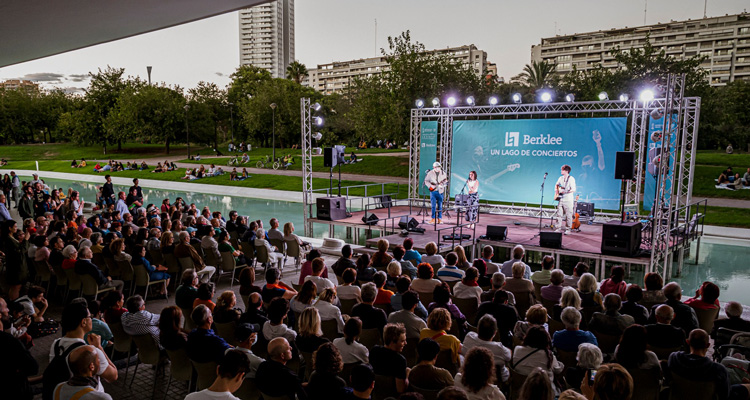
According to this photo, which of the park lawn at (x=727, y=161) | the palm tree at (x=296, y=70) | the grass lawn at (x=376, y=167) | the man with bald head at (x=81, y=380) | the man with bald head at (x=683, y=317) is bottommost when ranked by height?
the man with bald head at (x=683, y=317)

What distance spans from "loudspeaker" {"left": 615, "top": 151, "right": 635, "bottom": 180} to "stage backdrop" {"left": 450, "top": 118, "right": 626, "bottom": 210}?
4.32 m

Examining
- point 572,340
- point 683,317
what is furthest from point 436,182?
point 572,340

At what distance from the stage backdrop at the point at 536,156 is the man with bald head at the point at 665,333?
11.5 m

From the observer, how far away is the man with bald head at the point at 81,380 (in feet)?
10.7

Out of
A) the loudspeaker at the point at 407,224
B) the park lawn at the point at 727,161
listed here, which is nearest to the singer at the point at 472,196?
A: the loudspeaker at the point at 407,224

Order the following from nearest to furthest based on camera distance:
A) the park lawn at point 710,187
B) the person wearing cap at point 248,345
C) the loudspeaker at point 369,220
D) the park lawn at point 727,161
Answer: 1. the person wearing cap at point 248,345
2. the loudspeaker at point 369,220
3. the park lawn at point 710,187
4. the park lawn at point 727,161

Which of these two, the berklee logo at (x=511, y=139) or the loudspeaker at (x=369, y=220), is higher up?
the berklee logo at (x=511, y=139)

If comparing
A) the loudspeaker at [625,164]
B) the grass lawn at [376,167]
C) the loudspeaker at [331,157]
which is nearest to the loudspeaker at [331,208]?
the loudspeaker at [331,157]

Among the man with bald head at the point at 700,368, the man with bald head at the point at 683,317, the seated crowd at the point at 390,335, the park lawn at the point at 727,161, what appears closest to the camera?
the seated crowd at the point at 390,335

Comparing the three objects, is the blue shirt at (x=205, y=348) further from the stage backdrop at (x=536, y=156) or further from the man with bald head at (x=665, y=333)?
the stage backdrop at (x=536, y=156)

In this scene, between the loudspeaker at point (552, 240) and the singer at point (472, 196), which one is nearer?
the loudspeaker at point (552, 240)

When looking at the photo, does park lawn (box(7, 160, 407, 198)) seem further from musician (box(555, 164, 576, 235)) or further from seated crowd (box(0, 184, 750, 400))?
seated crowd (box(0, 184, 750, 400))

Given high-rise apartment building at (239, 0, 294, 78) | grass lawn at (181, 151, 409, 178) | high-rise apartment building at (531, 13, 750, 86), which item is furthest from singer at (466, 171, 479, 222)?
high-rise apartment building at (239, 0, 294, 78)

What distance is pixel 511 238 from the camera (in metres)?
13.3
